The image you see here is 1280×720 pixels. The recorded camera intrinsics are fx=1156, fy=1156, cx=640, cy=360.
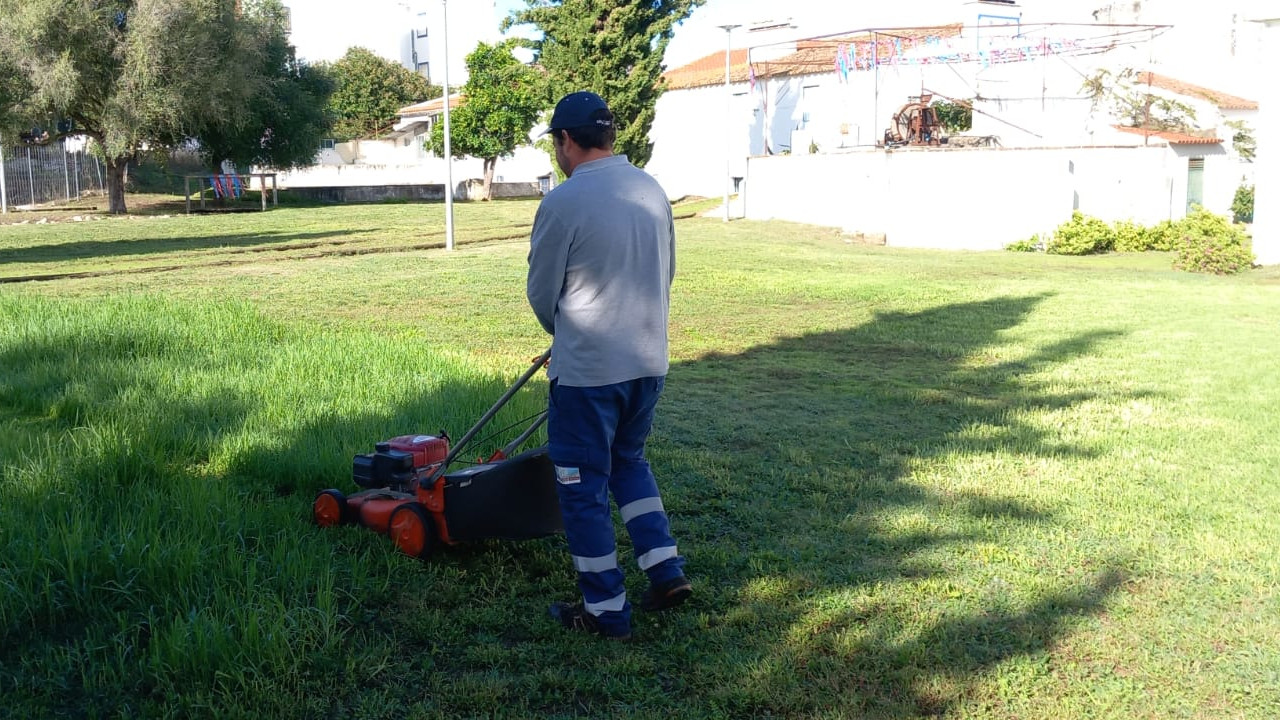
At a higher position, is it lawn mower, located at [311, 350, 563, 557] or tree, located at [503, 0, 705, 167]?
tree, located at [503, 0, 705, 167]

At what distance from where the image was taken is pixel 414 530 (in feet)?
15.6

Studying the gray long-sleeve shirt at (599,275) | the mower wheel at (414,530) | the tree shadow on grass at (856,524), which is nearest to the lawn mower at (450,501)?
the mower wheel at (414,530)

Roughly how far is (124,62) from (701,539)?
116 ft

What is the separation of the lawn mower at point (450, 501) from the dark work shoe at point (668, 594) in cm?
56

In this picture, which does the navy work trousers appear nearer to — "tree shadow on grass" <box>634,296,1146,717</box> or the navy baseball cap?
"tree shadow on grass" <box>634,296,1146,717</box>

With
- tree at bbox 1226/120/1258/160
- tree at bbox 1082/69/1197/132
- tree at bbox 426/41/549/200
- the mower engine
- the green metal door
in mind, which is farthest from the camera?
tree at bbox 426/41/549/200

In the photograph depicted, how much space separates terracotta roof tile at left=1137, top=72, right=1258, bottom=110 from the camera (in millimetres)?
35094

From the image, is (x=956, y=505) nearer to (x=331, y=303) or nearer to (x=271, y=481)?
(x=271, y=481)

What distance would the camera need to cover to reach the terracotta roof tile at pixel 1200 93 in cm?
3509

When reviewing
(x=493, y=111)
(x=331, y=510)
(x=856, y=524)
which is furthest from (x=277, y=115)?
(x=856, y=524)

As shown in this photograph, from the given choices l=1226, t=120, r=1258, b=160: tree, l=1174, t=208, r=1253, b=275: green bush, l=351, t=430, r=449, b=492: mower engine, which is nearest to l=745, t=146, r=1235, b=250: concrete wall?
l=1226, t=120, r=1258, b=160: tree

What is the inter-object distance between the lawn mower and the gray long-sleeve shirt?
338 mm

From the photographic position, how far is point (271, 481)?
224 inches

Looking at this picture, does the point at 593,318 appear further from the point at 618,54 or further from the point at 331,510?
the point at 618,54
